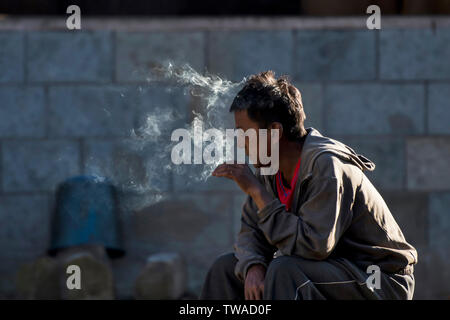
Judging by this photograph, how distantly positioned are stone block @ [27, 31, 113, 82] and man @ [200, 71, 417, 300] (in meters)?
2.86

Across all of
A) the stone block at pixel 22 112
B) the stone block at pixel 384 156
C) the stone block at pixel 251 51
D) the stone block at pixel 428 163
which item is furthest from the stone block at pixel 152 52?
the stone block at pixel 428 163

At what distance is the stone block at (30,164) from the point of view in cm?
622

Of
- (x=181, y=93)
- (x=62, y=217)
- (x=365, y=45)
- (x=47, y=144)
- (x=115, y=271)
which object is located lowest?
(x=115, y=271)

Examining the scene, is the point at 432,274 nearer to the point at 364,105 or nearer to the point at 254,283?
the point at 364,105

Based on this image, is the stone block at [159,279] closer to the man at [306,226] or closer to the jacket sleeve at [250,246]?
the jacket sleeve at [250,246]

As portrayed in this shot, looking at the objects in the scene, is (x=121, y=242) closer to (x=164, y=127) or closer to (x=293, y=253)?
(x=164, y=127)

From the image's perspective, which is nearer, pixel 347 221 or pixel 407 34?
pixel 347 221

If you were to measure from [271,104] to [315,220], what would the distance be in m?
0.59

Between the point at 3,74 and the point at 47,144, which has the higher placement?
the point at 3,74

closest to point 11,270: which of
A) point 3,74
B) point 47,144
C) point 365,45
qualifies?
point 47,144

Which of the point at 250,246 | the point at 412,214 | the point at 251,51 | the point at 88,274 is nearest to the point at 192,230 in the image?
the point at 88,274

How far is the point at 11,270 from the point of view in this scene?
6242 millimetres

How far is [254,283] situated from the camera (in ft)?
11.3

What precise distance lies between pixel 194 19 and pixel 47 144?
1.51m
